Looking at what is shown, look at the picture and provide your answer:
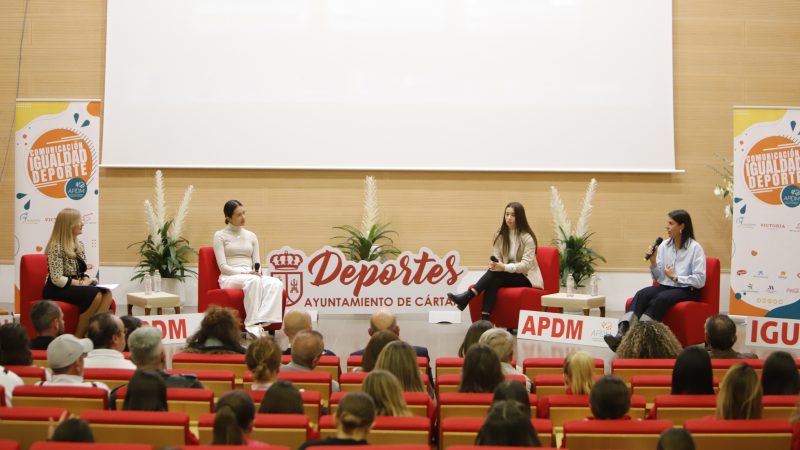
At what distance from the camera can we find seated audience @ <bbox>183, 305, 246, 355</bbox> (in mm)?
5059

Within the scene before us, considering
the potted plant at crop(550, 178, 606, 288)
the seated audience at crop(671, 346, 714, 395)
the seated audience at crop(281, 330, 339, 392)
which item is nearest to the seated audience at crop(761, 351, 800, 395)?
the seated audience at crop(671, 346, 714, 395)

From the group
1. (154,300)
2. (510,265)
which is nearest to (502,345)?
(510,265)

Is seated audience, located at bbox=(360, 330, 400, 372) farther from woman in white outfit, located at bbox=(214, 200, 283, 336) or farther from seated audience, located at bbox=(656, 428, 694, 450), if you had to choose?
woman in white outfit, located at bbox=(214, 200, 283, 336)

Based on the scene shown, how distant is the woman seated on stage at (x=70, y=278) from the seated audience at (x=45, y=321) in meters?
1.73

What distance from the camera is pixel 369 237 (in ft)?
30.6

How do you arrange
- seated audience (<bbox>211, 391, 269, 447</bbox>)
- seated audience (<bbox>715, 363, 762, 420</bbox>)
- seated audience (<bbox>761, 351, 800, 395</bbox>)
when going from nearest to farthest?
seated audience (<bbox>211, 391, 269, 447</bbox>), seated audience (<bbox>715, 363, 762, 420</bbox>), seated audience (<bbox>761, 351, 800, 395</bbox>)

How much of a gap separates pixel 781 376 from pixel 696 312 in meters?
3.32

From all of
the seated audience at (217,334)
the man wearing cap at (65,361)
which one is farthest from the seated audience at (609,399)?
the seated audience at (217,334)

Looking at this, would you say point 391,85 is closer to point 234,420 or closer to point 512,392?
point 512,392

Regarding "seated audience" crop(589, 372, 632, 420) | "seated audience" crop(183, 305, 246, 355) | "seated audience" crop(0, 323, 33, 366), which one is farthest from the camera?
"seated audience" crop(183, 305, 246, 355)

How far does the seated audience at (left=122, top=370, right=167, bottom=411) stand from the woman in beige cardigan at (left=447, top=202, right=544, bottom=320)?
4568mm

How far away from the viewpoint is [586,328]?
7.02 meters

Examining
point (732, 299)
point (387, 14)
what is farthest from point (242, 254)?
point (732, 299)

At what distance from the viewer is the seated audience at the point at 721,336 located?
513cm
